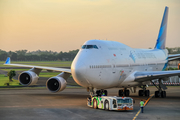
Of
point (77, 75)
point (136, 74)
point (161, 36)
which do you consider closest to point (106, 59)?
point (77, 75)

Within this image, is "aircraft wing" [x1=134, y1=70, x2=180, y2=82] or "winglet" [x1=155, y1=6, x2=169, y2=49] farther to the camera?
"winglet" [x1=155, y1=6, x2=169, y2=49]

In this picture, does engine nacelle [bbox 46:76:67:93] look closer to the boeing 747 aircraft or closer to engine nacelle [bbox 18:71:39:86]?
the boeing 747 aircraft

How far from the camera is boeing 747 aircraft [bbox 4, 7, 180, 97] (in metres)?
28.2

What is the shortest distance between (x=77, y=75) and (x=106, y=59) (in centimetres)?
393

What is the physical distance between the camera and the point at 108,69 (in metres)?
30.1

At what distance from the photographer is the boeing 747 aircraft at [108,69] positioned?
28250mm

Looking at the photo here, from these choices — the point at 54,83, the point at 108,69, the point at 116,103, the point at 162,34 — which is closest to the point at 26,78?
the point at 54,83

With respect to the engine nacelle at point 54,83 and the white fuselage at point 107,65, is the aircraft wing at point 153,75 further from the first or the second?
the engine nacelle at point 54,83

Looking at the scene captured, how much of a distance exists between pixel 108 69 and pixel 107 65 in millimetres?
427

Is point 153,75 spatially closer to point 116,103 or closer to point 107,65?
point 107,65

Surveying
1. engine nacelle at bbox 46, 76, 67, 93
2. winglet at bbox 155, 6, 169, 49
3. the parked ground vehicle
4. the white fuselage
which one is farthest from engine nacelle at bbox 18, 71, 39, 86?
winglet at bbox 155, 6, 169, 49

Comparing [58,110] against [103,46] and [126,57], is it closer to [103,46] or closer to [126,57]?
[103,46]

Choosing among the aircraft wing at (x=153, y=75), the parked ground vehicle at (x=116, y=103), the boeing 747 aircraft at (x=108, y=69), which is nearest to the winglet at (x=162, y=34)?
the boeing 747 aircraft at (x=108, y=69)

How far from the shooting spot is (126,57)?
34.3 m
